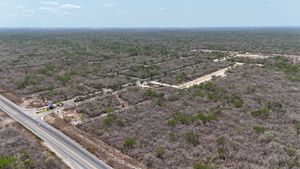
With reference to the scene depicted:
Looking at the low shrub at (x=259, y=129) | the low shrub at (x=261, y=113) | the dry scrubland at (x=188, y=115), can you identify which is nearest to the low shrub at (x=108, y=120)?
→ the dry scrubland at (x=188, y=115)

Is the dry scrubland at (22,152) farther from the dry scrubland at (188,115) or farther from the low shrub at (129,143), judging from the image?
the low shrub at (129,143)

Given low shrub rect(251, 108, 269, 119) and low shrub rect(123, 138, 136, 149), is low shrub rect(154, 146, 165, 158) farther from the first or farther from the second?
low shrub rect(251, 108, 269, 119)

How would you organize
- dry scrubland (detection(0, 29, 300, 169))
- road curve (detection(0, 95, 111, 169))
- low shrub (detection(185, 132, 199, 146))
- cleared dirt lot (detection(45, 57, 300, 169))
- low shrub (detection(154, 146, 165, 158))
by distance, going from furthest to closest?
low shrub (detection(185, 132, 199, 146)) < low shrub (detection(154, 146, 165, 158)) < dry scrubland (detection(0, 29, 300, 169)) < cleared dirt lot (detection(45, 57, 300, 169)) < road curve (detection(0, 95, 111, 169))

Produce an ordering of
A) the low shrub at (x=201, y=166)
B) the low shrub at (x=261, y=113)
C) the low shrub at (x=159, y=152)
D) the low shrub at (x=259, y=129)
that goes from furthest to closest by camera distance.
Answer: the low shrub at (x=261, y=113) → the low shrub at (x=259, y=129) → the low shrub at (x=159, y=152) → the low shrub at (x=201, y=166)

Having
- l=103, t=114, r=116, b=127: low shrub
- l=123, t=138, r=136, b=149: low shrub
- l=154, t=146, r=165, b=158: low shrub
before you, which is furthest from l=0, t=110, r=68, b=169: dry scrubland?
l=154, t=146, r=165, b=158: low shrub

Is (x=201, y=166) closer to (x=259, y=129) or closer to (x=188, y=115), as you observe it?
(x=259, y=129)

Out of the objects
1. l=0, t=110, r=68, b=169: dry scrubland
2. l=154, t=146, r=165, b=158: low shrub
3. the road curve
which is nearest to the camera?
l=0, t=110, r=68, b=169: dry scrubland

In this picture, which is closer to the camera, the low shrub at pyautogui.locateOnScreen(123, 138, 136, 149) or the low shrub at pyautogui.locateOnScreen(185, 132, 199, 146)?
the low shrub at pyautogui.locateOnScreen(123, 138, 136, 149)
